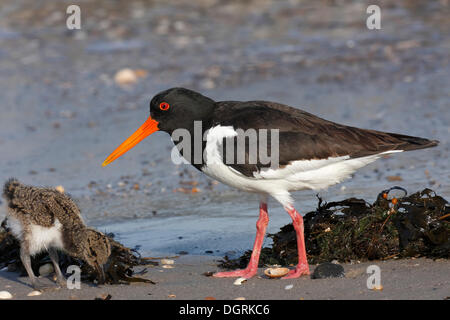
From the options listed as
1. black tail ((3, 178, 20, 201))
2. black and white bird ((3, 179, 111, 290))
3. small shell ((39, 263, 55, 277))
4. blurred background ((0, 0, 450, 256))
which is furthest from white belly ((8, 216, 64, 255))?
blurred background ((0, 0, 450, 256))

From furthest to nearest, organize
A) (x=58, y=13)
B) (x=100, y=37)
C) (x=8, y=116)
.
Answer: (x=58, y=13) → (x=100, y=37) → (x=8, y=116)

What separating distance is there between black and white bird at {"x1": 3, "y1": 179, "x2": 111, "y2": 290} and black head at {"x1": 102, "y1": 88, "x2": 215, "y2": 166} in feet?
2.33

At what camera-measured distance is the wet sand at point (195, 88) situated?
614 cm

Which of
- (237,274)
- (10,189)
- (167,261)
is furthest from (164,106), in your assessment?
(237,274)

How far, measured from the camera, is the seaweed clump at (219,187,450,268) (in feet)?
15.6

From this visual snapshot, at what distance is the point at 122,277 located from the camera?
4.53 meters

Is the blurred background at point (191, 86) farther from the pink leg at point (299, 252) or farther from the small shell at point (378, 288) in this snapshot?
the small shell at point (378, 288)

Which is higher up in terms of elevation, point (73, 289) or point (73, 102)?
point (73, 102)

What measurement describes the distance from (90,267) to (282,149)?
149cm

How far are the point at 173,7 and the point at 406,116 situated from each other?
760 cm

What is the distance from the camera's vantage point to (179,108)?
16.7 ft
